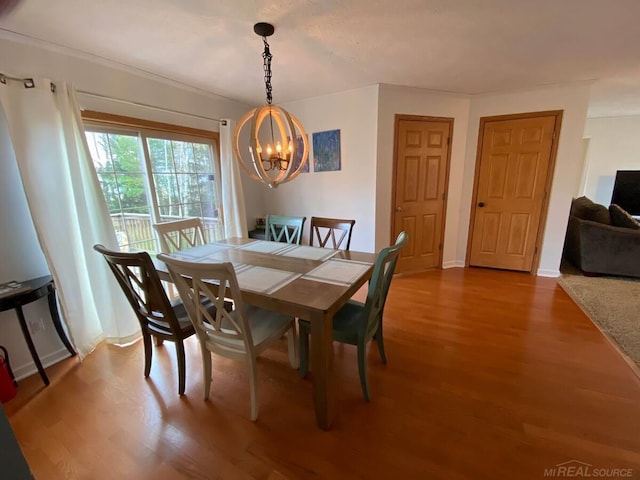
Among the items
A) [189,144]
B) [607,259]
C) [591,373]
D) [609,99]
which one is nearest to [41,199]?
[189,144]

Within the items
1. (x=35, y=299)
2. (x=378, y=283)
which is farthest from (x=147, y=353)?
(x=378, y=283)

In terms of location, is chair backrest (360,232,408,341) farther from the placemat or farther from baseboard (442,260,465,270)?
baseboard (442,260,465,270)

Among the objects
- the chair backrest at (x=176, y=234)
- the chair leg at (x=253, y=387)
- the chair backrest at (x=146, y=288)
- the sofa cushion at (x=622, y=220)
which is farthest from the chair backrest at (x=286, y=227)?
the sofa cushion at (x=622, y=220)

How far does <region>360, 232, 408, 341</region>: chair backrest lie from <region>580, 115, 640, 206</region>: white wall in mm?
6030

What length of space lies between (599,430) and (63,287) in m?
3.42

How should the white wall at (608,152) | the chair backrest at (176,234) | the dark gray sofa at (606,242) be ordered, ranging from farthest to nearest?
1. the white wall at (608,152)
2. the dark gray sofa at (606,242)
3. the chair backrest at (176,234)

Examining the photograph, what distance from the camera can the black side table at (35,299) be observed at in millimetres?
1586

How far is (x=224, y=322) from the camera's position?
1645 mm

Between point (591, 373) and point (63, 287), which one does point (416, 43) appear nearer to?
point (591, 373)

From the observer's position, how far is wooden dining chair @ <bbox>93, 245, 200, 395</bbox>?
1.44 meters

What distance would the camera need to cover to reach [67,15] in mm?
1535

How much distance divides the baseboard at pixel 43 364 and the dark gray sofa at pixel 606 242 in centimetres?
539

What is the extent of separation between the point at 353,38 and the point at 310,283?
1738mm

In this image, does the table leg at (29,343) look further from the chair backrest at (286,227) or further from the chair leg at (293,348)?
the chair backrest at (286,227)
